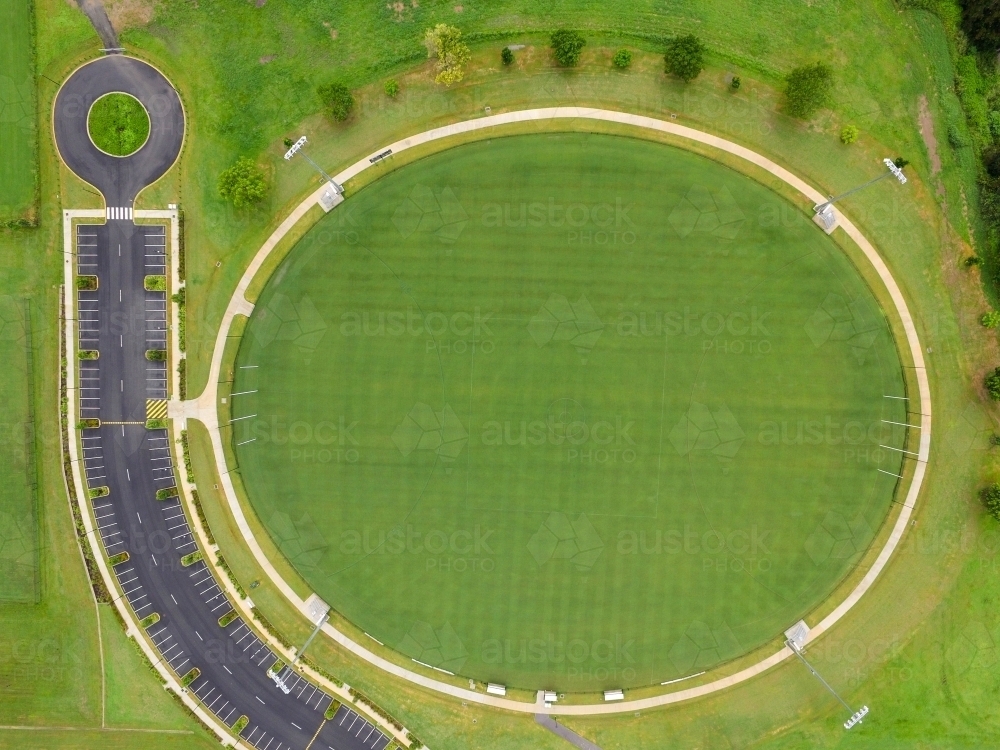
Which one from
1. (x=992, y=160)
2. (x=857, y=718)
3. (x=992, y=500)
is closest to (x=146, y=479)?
(x=857, y=718)

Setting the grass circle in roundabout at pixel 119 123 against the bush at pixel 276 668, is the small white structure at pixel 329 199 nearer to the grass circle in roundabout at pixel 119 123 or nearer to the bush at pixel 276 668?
the grass circle in roundabout at pixel 119 123

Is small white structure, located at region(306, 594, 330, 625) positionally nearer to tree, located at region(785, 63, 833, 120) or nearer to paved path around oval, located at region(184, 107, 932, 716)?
paved path around oval, located at region(184, 107, 932, 716)

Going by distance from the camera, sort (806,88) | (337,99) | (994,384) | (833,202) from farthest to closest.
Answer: (833,202) < (994,384) < (337,99) < (806,88)

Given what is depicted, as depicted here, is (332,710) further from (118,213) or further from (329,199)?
(118,213)

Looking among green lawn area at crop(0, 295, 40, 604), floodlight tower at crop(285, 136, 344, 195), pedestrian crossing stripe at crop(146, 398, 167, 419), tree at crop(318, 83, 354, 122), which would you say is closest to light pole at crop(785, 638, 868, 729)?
floodlight tower at crop(285, 136, 344, 195)

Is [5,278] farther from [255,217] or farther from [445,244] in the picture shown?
[445,244]

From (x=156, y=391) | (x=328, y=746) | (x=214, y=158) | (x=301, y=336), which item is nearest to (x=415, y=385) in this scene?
(x=301, y=336)
